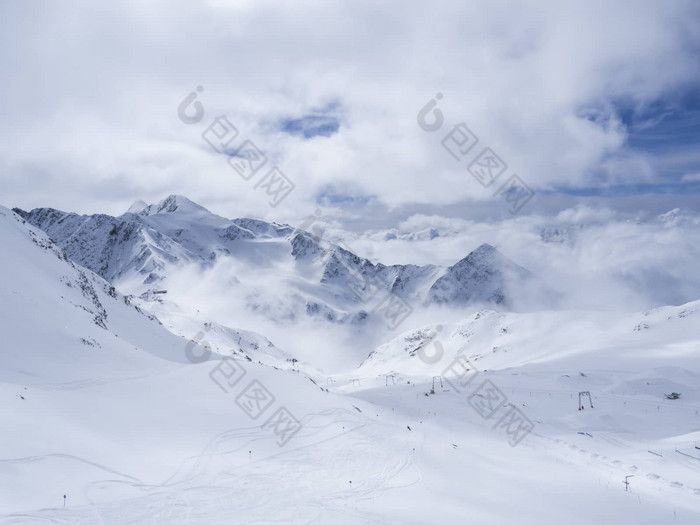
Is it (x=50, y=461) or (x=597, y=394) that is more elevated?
(x=597, y=394)

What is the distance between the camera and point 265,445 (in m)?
28.2

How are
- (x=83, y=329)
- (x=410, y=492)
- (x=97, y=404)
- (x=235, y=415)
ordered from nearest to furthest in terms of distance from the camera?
(x=410, y=492)
(x=97, y=404)
(x=235, y=415)
(x=83, y=329)

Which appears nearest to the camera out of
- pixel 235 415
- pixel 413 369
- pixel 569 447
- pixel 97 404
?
pixel 97 404

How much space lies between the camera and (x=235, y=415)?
31422mm

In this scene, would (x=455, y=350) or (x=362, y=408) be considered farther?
(x=455, y=350)

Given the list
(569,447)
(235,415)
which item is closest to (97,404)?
(235,415)

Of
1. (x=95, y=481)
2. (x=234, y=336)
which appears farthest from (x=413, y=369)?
(x=95, y=481)

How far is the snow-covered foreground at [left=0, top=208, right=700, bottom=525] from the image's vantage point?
19.9m

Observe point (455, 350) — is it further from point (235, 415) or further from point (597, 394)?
point (235, 415)

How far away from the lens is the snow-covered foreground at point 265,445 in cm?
1989

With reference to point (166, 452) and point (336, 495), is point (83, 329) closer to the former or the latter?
point (166, 452)

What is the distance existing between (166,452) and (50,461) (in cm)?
578

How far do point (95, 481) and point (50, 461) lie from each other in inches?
95.1

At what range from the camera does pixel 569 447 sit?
3891cm
